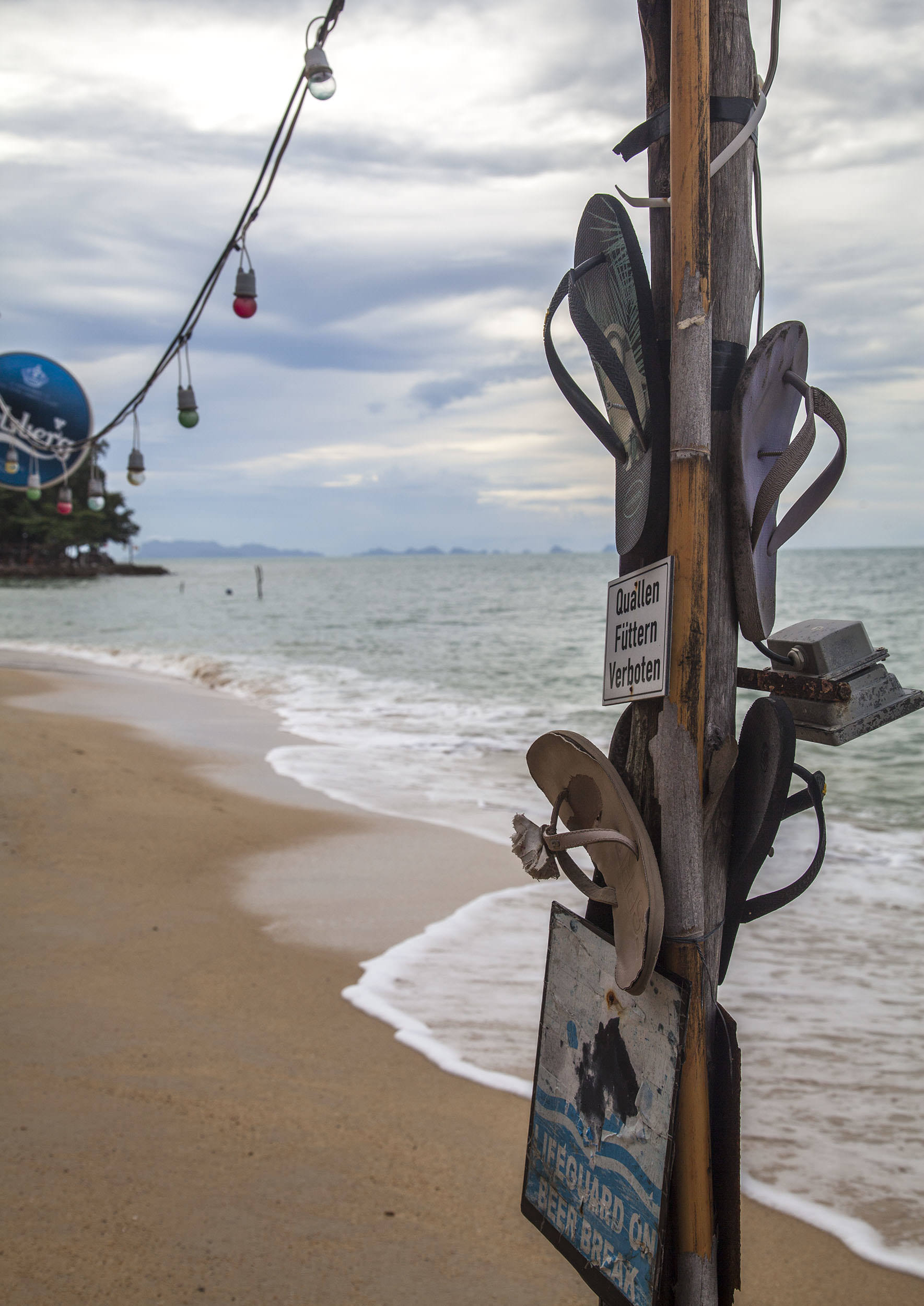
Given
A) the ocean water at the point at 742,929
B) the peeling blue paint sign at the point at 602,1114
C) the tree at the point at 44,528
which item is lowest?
the ocean water at the point at 742,929

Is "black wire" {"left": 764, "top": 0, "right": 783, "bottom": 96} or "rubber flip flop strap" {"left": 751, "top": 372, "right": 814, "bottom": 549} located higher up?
"black wire" {"left": 764, "top": 0, "right": 783, "bottom": 96}

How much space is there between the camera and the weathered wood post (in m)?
1.61

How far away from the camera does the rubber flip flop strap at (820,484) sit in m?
1.81

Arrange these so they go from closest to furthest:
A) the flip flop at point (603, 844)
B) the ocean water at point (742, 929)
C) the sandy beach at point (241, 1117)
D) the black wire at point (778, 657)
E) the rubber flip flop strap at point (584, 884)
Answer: the flip flop at point (603, 844) → the rubber flip flop strap at point (584, 884) → the black wire at point (778, 657) → the sandy beach at point (241, 1117) → the ocean water at point (742, 929)

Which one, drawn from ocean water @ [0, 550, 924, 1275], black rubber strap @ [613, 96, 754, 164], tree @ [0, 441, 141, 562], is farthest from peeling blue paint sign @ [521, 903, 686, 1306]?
tree @ [0, 441, 141, 562]

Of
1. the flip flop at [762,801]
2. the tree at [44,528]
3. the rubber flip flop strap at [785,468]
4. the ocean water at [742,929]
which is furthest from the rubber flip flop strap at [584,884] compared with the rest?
the tree at [44,528]

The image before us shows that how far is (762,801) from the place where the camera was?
5.52 ft

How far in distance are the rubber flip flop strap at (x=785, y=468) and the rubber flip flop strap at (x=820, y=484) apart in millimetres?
63

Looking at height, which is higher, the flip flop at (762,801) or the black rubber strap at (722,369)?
the black rubber strap at (722,369)

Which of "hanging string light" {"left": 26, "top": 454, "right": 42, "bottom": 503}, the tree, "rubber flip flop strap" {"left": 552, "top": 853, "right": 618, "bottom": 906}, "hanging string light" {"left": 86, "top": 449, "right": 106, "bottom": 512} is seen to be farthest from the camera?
the tree

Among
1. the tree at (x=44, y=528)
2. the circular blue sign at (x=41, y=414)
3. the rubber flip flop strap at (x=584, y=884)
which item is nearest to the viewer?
the rubber flip flop strap at (x=584, y=884)

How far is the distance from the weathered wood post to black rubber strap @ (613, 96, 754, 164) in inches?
0.6

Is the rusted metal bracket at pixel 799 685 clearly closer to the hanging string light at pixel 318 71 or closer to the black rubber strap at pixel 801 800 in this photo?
the black rubber strap at pixel 801 800

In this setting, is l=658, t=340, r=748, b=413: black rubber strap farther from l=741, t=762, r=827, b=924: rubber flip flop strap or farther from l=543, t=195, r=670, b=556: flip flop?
l=741, t=762, r=827, b=924: rubber flip flop strap
